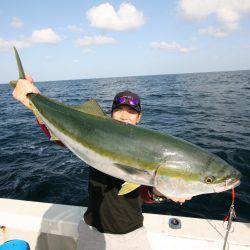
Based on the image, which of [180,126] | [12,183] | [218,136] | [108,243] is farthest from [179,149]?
[180,126]

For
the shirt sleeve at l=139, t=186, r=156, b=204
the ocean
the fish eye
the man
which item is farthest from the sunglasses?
the ocean

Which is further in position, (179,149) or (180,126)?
(180,126)

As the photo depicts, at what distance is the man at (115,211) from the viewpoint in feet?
11.4

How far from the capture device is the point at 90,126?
284 centimetres

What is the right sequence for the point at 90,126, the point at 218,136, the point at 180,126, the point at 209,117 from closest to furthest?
the point at 90,126 → the point at 218,136 → the point at 180,126 → the point at 209,117

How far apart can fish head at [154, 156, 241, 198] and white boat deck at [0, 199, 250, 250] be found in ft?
5.87

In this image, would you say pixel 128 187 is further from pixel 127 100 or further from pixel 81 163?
pixel 81 163

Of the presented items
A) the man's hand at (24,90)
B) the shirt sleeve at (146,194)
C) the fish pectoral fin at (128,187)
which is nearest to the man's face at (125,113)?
the shirt sleeve at (146,194)

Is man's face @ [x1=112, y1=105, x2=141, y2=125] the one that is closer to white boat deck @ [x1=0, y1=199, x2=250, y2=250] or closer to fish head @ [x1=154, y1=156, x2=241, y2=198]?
fish head @ [x1=154, y1=156, x2=241, y2=198]

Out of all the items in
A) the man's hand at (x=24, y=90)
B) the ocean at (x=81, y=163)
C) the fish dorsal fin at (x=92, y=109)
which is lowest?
the ocean at (x=81, y=163)

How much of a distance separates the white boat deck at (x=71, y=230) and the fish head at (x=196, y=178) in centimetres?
179

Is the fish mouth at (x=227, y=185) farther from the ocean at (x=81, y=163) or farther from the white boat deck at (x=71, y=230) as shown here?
the ocean at (x=81, y=163)

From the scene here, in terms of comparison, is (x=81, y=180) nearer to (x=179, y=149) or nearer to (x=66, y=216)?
(x=66, y=216)

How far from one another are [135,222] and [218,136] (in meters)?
11.7
